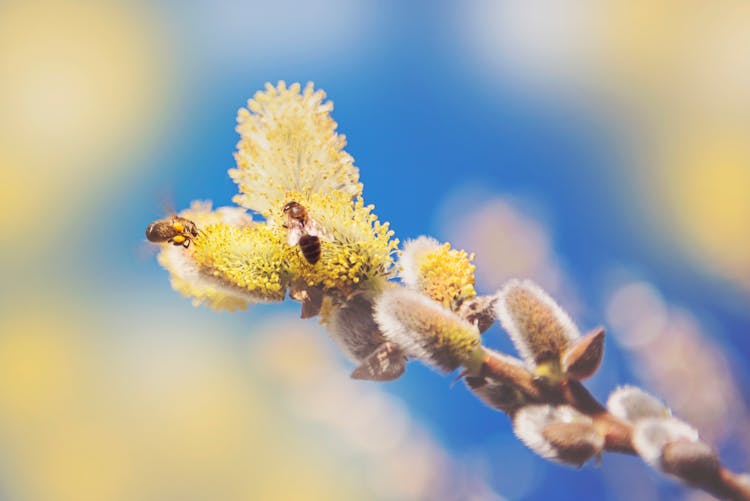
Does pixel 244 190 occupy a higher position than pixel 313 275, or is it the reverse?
pixel 244 190

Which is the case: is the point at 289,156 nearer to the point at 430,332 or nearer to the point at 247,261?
the point at 247,261

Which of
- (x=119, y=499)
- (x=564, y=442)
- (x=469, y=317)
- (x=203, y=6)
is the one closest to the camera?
(x=564, y=442)

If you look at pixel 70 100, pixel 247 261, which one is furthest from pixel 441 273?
pixel 70 100

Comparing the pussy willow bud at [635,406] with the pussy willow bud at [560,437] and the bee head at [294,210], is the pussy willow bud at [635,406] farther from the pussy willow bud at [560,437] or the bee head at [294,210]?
the bee head at [294,210]

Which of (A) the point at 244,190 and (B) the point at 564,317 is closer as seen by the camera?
(B) the point at 564,317

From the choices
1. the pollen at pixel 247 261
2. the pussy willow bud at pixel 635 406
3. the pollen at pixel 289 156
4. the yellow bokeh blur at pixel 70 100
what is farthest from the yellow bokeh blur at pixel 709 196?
the yellow bokeh blur at pixel 70 100

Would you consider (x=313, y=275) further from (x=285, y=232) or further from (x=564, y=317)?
(x=564, y=317)

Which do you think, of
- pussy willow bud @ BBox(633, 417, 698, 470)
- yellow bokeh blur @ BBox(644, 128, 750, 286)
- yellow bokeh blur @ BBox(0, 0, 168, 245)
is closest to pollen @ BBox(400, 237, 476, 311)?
pussy willow bud @ BBox(633, 417, 698, 470)

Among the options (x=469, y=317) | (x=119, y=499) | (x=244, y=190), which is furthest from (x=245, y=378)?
(x=469, y=317)
